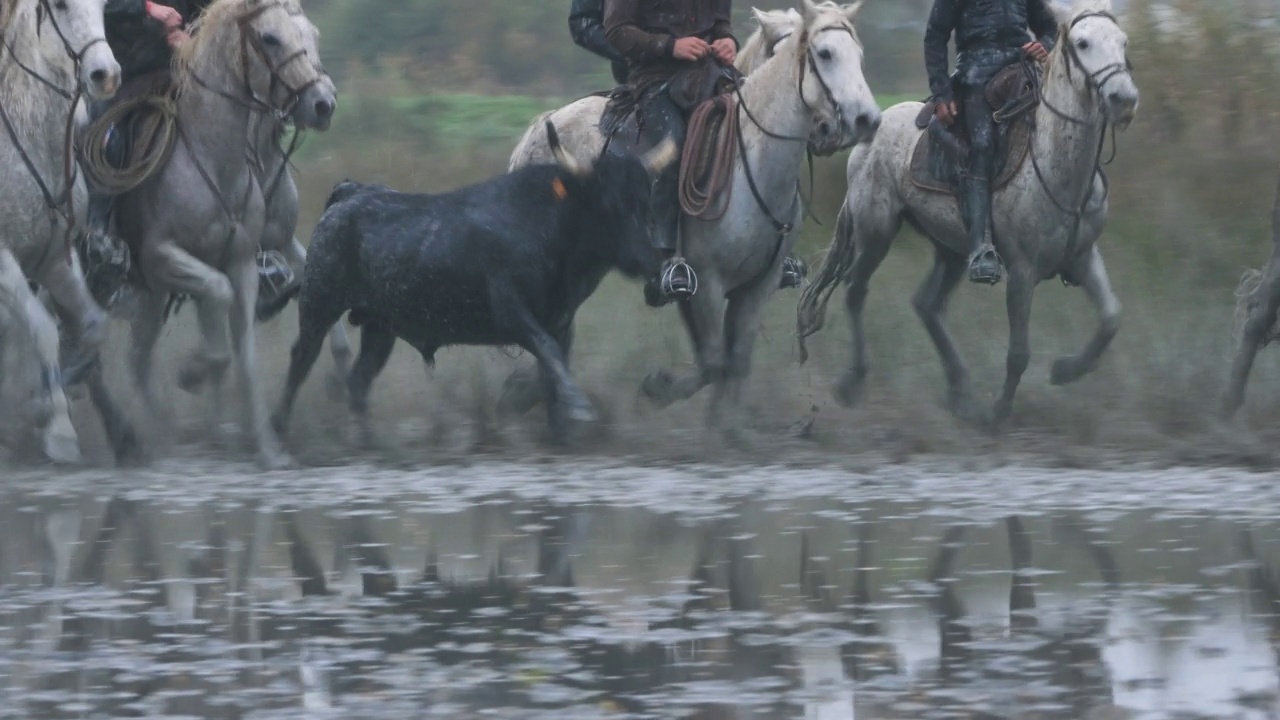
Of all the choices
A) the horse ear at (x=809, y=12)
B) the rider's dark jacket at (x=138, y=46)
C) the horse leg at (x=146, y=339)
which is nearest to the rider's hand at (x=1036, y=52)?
the horse ear at (x=809, y=12)

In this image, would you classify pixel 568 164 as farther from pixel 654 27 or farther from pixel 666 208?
pixel 654 27

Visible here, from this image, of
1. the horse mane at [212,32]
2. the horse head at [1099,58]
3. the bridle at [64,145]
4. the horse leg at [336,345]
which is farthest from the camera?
the horse leg at [336,345]

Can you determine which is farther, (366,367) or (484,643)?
(366,367)

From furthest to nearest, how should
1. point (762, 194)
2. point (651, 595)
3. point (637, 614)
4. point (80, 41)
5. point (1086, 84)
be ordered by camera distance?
point (1086, 84) < point (762, 194) < point (80, 41) < point (651, 595) < point (637, 614)

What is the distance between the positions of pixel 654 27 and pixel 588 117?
686 millimetres

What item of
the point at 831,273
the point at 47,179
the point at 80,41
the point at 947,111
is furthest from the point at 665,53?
the point at 47,179

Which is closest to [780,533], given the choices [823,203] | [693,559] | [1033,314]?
[693,559]

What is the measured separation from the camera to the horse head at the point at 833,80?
12391 mm

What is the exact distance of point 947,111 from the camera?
13.6 metres

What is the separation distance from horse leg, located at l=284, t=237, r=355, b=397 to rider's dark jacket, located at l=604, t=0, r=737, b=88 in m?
2.24

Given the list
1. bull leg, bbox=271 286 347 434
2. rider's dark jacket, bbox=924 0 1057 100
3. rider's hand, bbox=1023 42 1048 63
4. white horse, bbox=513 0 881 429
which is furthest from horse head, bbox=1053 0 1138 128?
Result: bull leg, bbox=271 286 347 434

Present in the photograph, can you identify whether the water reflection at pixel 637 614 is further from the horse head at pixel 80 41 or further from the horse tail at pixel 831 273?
the horse tail at pixel 831 273

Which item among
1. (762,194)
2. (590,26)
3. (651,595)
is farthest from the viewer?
(590,26)

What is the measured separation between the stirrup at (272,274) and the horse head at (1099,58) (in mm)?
4544
